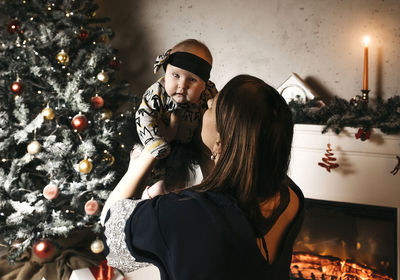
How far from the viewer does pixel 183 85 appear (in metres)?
1.19

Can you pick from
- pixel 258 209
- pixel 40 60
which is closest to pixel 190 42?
pixel 258 209

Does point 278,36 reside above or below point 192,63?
above

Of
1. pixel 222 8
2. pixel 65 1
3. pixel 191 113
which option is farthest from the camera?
pixel 222 8

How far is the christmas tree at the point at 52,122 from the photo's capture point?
2.18 m

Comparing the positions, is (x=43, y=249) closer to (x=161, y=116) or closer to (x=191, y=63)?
(x=161, y=116)

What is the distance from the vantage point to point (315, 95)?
2340 mm

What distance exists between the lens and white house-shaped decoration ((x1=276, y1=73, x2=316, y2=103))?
2344mm

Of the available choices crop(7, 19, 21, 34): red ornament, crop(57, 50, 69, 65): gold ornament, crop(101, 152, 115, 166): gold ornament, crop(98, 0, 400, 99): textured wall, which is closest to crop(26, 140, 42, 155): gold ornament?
crop(101, 152, 115, 166): gold ornament

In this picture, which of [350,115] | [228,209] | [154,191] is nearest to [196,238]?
[228,209]

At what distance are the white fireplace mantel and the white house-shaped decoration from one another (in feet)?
0.84

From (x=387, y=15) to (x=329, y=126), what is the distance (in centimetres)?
83

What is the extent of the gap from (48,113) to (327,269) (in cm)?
194

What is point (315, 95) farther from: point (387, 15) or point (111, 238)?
point (111, 238)

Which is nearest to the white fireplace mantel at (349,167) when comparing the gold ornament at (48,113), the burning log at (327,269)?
the burning log at (327,269)
